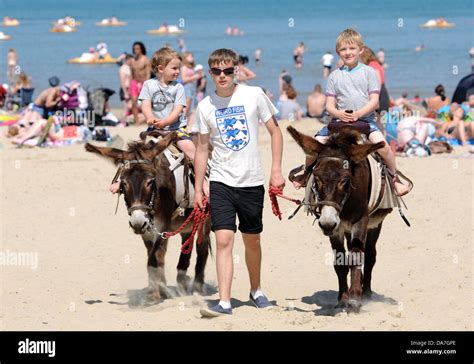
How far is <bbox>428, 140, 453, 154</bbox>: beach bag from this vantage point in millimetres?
17203

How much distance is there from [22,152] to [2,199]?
14.2 ft

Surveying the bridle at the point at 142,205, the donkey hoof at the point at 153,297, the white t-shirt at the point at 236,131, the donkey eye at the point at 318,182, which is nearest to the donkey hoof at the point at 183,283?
the donkey hoof at the point at 153,297

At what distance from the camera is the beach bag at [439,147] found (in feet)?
56.4

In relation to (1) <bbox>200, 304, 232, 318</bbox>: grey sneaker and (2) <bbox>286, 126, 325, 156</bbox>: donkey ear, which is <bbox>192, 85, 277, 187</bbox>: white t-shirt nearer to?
(2) <bbox>286, 126, 325, 156</bbox>: donkey ear

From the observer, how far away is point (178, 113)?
30.7ft

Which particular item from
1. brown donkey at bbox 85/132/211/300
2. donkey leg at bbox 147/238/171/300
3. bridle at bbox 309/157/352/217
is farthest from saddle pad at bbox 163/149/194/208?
bridle at bbox 309/157/352/217

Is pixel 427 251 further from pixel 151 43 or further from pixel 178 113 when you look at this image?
pixel 151 43

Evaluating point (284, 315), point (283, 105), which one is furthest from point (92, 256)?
point (283, 105)

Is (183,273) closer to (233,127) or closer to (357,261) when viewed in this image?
(357,261)

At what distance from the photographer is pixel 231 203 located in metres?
8.20

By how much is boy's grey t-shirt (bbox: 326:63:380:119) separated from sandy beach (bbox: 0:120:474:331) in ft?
5.76

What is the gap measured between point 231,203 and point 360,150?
111cm

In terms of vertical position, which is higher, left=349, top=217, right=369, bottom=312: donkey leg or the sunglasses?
the sunglasses
